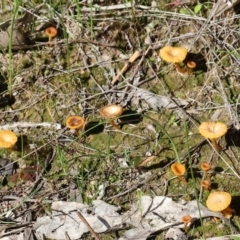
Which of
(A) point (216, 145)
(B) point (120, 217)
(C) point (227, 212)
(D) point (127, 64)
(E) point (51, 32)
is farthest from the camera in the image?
(E) point (51, 32)

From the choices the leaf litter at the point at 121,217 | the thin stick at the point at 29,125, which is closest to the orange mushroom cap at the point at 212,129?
the leaf litter at the point at 121,217

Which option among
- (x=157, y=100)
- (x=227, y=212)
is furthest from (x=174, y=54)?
(x=227, y=212)

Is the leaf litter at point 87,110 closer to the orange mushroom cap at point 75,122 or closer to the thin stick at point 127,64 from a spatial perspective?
the thin stick at point 127,64

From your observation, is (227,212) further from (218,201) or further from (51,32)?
(51,32)

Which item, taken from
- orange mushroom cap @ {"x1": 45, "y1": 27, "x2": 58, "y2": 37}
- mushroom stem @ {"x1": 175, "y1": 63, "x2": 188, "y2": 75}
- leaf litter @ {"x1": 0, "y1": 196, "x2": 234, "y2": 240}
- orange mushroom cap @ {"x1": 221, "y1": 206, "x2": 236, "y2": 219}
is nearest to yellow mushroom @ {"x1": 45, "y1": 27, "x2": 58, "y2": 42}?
orange mushroom cap @ {"x1": 45, "y1": 27, "x2": 58, "y2": 37}

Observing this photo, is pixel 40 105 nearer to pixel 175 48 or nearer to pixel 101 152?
pixel 101 152

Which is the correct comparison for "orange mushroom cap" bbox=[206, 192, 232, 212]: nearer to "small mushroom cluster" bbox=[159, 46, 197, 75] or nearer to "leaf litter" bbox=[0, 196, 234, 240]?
"leaf litter" bbox=[0, 196, 234, 240]
